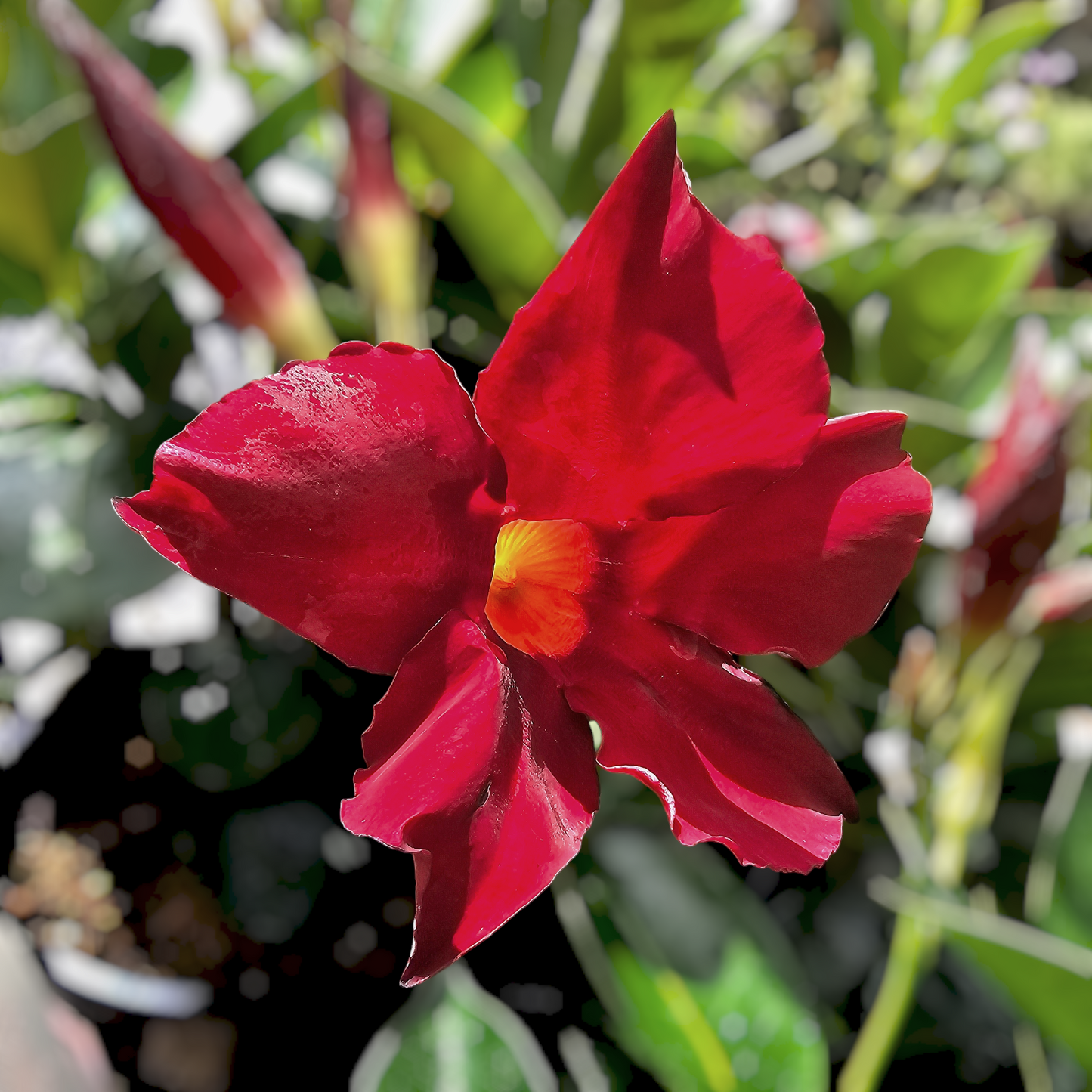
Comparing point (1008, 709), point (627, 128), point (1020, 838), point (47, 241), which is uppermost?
point (47, 241)

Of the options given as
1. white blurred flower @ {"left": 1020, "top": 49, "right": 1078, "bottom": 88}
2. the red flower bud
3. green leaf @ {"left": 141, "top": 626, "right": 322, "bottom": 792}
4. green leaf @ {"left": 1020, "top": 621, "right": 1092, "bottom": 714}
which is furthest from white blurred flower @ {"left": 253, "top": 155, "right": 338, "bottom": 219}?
white blurred flower @ {"left": 1020, "top": 49, "right": 1078, "bottom": 88}

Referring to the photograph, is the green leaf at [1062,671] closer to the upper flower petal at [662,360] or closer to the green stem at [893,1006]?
the green stem at [893,1006]

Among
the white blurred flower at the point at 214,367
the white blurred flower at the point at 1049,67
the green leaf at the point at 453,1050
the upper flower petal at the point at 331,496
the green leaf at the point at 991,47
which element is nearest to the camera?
the upper flower petal at the point at 331,496

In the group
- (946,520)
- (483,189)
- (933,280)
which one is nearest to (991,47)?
(933,280)

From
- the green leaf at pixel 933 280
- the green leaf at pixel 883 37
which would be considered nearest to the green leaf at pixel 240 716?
the green leaf at pixel 933 280

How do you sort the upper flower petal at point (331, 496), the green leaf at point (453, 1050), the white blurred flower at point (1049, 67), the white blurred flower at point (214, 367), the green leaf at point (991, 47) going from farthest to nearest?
the white blurred flower at point (1049, 67)
the green leaf at point (991, 47)
the white blurred flower at point (214, 367)
the green leaf at point (453, 1050)
the upper flower petal at point (331, 496)

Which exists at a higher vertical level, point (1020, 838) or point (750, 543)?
point (750, 543)

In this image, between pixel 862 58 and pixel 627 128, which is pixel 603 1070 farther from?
pixel 862 58

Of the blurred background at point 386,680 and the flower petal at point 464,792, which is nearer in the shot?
the flower petal at point 464,792

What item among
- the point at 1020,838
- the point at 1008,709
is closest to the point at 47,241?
the point at 1008,709
